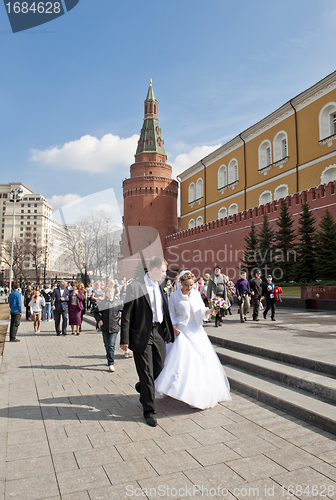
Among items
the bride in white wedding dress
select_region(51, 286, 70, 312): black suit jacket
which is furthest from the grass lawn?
the bride in white wedding dress

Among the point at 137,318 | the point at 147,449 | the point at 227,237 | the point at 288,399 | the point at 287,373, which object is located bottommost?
the point at 147,449

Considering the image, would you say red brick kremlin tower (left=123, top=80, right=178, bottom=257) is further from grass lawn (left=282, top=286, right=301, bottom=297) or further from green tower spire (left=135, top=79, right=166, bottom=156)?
grass lawn (left=282, top=286, right=301, bottom=297)

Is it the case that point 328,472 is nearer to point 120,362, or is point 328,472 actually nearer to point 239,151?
point 120,362

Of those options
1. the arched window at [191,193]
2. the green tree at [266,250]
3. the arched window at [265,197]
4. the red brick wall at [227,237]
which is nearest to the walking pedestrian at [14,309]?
the green tree at [266,250]

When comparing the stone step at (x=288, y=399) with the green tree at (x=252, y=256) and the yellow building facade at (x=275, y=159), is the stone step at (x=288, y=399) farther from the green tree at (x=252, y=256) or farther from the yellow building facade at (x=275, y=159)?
the yellow building facade at (x=275, y=159)

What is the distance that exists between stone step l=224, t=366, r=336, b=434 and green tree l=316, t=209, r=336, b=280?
14111mm

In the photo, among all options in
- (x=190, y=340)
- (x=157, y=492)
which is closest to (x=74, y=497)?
(x=157, y=492)

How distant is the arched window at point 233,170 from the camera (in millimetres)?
37656

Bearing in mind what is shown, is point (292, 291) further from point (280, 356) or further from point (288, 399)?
point (288, 399)

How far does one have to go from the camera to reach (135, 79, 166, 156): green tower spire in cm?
5169

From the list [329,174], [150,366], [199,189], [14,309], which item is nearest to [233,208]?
[199,189]

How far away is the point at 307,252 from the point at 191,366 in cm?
1789

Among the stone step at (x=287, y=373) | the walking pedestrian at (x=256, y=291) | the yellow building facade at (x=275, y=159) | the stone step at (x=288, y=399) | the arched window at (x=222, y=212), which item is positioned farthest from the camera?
the arched window at (x=222, y=212)

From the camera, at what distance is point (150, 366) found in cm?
402
